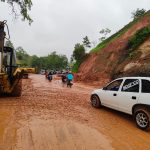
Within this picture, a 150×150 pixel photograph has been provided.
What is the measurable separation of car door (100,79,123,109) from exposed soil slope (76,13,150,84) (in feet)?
40.5

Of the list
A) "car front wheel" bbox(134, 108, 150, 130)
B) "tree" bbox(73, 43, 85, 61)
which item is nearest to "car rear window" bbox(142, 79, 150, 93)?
"car front wheel" bbox(134, 108, 150, 130)

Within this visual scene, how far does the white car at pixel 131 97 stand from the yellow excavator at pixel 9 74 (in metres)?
4.75

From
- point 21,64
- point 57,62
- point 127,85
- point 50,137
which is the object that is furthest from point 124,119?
point 57,62

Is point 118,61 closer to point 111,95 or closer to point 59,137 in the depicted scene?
point 111,95

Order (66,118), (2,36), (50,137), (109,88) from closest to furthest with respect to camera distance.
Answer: (50,137)
(66,118)
(109,88)
(2,36)

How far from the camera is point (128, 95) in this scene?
9.03 m

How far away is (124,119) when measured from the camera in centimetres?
941

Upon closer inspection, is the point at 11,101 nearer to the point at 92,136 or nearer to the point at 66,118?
the point at 66,118

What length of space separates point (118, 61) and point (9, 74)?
1951 centimetres

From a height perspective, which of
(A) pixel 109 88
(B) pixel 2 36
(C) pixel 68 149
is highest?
(B) pixel 2 36

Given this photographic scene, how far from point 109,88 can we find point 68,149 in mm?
5099

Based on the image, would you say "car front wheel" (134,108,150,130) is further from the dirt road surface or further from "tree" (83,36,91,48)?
"tree" (83,36,91,48)

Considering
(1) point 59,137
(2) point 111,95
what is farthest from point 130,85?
(1) point 59,137

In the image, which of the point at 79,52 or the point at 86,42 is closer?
the point at 79,52
